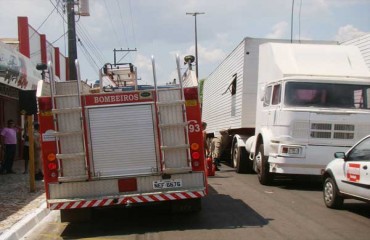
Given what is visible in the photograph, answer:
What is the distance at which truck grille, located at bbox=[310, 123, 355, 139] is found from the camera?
11.9 metres

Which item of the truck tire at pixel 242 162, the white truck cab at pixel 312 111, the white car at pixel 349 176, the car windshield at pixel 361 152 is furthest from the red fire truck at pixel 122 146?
the truck tire at pixel 242 162

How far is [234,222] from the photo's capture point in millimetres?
8383

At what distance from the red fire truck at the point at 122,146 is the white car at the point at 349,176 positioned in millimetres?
2611

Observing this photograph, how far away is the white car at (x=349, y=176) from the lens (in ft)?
27.2

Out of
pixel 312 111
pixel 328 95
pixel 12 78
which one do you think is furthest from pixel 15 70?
pixel 328 95

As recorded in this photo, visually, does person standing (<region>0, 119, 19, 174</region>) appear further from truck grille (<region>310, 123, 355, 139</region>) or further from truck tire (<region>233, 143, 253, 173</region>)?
truck grille (<region>310, 123, 355, 139</region>)

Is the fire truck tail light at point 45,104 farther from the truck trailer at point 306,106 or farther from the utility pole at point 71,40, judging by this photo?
the utility pole at point 71,40

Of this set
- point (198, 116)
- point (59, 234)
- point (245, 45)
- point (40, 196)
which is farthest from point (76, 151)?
point (245, 45)

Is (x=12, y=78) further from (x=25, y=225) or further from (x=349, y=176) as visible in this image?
(x=349, y=176)

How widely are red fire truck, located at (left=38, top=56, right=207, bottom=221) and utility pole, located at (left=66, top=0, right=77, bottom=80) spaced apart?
38.4 ft

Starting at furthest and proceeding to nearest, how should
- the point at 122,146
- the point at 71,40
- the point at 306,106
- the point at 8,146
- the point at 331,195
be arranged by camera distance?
the point at 71,40
the point at 8,146
the point at 306,106
the point at 331,195
the point at 122,146

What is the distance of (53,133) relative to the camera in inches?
313

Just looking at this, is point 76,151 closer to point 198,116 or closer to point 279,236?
point 198,116

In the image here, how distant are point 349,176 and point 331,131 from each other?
3.32m
